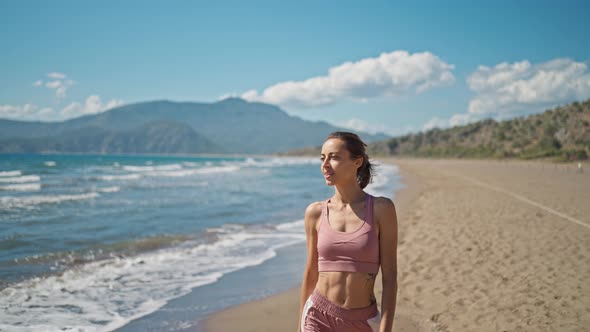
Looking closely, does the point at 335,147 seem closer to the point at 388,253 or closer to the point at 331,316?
the point at 388,253

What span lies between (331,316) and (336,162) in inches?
30.0

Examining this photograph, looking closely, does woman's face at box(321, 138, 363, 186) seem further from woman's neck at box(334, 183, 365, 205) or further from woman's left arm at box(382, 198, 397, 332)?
woman's left arm at box(382, 198, 397, 332)

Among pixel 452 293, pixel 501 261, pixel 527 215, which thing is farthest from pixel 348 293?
pixel 527 215

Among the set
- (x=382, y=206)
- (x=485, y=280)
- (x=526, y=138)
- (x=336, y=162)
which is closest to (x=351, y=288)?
(x=382, y=206)

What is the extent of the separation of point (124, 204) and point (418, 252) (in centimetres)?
1320

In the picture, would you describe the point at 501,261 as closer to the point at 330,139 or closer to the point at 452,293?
the point at 452,293

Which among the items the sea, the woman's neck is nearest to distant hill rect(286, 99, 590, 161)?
the sea

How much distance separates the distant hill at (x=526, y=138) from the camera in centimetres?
4362

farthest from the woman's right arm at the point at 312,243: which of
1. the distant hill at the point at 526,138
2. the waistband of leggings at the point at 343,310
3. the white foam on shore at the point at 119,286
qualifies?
the distant hill at the point at 526,138

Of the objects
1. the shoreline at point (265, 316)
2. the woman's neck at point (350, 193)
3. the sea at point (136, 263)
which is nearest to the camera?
the woman's neck at point (350, 193)

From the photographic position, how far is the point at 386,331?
1937 millimetres

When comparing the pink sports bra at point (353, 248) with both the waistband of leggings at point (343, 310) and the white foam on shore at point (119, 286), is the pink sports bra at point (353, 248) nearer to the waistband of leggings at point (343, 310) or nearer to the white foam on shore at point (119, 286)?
the waistband of leggings at point (343, 310)

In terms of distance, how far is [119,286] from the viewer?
6465 millimetres

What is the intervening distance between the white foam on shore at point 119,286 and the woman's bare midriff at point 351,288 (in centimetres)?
385
